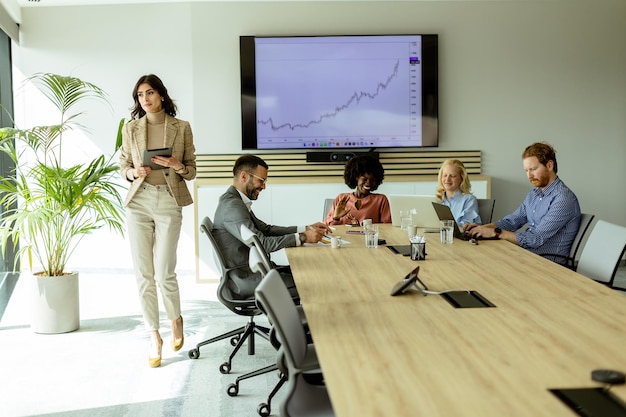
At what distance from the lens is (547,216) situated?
478cm

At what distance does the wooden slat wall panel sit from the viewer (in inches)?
299

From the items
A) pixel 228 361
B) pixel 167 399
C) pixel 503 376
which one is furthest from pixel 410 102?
pixel 503 376

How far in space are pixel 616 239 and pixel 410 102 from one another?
3666mm

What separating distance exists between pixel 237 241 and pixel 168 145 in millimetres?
837

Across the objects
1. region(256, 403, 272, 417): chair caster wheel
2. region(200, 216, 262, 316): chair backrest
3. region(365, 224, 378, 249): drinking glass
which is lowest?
region(256, 403, 272, 417): chair caster wheel

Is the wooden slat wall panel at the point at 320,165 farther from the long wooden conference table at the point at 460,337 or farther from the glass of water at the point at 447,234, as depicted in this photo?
the long wooden conference table at the point at 460,337

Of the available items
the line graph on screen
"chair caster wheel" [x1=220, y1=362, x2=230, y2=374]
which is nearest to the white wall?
the line graph on screen

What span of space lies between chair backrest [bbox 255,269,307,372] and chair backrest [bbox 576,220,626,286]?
88.8 inches

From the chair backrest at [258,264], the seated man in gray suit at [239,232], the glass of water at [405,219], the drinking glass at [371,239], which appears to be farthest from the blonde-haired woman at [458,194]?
the chair backrest at [258,264]

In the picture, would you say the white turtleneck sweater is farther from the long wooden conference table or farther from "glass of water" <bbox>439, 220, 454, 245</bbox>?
"glass of water" <bbox>439, 220, 454, 245</bbox>

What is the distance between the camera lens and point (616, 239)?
167 inches

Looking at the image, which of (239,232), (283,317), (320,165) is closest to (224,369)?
(239,232)

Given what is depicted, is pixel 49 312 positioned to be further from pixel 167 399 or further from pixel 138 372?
pixel 167 399

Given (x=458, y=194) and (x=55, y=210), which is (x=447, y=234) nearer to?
(x=458, y=194)
